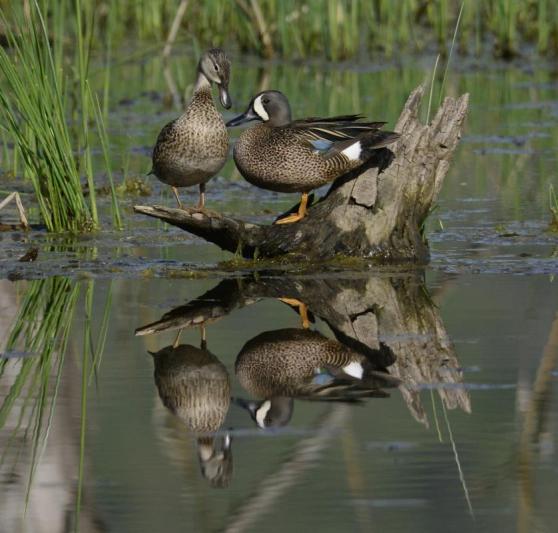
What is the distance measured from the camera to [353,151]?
7062mm

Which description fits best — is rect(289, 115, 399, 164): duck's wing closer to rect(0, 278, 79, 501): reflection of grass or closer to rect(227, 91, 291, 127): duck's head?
rect(227, 91, 291, 127): duck's head

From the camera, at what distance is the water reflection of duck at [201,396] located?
404 cm

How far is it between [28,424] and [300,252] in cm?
280

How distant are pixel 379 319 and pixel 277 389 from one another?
113 centimetres

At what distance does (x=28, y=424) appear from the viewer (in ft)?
14.6

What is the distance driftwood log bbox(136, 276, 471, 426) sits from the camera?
4887 mm

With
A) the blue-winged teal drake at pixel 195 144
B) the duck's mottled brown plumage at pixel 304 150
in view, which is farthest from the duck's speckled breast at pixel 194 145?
the duck's mottled brown plumage at pixel 304 150

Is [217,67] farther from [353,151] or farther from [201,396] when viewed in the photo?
[201,396]

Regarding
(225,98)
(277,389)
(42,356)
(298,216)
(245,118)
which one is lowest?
(298,216)

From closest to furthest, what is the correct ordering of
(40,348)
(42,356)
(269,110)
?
(42,356) < (40,348) < (269,110)

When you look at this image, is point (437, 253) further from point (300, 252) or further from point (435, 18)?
point (435, 18)

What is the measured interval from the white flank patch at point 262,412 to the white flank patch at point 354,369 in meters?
0.44

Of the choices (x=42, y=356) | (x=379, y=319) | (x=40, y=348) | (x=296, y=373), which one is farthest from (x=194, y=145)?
(x=296, y=373)

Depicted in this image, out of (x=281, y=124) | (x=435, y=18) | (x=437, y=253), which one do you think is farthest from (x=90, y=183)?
(x=435, y=18)
